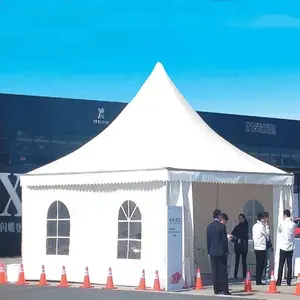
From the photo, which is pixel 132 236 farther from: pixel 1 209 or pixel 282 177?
pixel 1 209

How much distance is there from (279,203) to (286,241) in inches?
56.1

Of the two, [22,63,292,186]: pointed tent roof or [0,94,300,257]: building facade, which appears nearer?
[22,63,292,186]: pointed tent roof

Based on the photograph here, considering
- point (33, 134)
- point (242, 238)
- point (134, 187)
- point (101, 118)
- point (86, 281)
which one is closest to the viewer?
point (86, 281)

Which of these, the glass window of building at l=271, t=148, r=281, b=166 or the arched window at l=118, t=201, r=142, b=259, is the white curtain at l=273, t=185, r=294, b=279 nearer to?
the arched window at l=118, t=201, r=142, b=259

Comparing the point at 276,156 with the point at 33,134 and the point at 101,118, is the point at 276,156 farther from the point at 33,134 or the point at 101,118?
the point at 33,134

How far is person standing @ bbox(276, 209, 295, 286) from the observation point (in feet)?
64.3

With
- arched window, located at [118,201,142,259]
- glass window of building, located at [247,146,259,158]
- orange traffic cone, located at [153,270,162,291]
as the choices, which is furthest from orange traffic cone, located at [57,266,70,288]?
glass window of building, located at [247,146,259,158]

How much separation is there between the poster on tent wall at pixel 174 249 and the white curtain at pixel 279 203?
2874mm

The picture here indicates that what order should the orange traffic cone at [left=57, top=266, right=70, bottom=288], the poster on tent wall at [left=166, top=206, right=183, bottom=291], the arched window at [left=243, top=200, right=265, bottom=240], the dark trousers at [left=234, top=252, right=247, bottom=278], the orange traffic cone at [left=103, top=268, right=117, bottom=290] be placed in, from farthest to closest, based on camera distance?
the arched window at [left=243, top=200, right=265, bottom=240]
the dark trousers at [left=234, top=252, right=247, bottom=278]
the orange traffic cone at [left=57, top=266, right=70, bottom=288]
the orange traffic cone at [left=103, top=268, right=117, bottom=290]
the poster on tent wall at [left=166, top=206, right=183, bottom=291]

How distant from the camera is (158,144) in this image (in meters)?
20.5

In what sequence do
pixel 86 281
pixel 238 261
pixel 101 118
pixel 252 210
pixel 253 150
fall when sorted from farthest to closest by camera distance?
pixel 253 150 < pixel 101 118 < pixel 252 210 < pixel 238 261 < pixel 86 281

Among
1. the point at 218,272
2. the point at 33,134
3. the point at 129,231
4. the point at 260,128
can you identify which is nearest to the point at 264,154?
the point at 260,128

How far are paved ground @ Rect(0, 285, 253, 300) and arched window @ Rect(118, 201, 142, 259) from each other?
1470mm

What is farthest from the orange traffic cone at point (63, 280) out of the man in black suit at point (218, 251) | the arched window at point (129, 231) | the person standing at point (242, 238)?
the person standing at point (242, 238)
